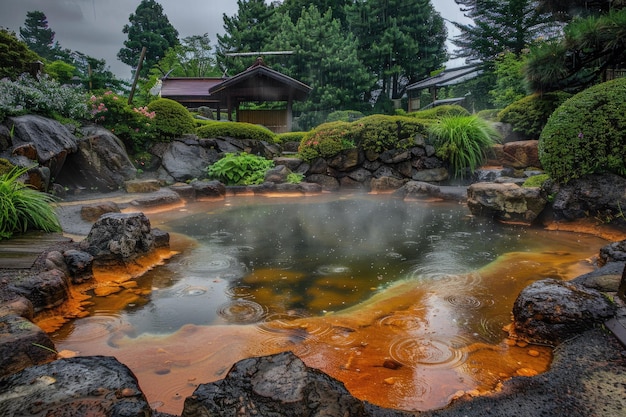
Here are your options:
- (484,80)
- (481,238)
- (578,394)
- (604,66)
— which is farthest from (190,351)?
(484,80)

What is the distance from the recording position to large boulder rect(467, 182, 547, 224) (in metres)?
6.58

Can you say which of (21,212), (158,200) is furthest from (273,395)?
(158,200)

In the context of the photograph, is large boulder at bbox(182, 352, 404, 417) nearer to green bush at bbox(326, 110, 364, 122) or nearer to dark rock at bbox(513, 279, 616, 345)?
dark rock at bbox(513, 279, 616, 345)

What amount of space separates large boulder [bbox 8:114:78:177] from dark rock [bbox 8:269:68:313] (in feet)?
18.7

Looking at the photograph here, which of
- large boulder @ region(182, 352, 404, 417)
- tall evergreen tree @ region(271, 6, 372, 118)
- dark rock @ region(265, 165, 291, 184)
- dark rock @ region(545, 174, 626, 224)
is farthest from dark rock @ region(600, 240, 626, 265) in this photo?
tall evergreen tree @ region(271, 6, 372, 118)

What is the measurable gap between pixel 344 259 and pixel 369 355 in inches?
90.2

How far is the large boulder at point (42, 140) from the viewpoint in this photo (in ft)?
26.2

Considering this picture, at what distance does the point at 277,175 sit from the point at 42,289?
8.47 metres

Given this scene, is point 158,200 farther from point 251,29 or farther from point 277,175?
point 251,29

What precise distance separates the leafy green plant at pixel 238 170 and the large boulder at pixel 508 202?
6430 millimetres

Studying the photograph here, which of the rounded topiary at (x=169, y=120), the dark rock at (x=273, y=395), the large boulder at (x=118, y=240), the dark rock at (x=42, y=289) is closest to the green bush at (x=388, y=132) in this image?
the rounded topiary at (x=169, y=120)

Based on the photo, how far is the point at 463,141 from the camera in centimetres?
1074

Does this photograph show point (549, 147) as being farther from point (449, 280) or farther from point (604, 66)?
point (604, 66)

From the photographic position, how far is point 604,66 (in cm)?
939
